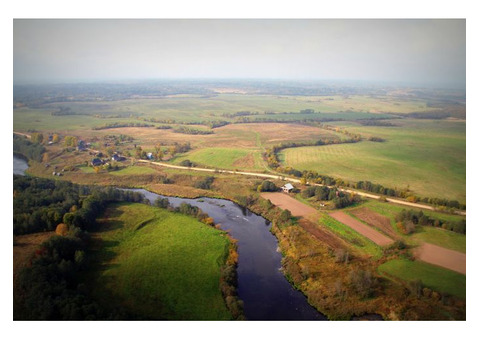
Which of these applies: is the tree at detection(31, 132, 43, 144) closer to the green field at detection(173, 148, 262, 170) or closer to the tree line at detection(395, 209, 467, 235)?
the green field at detection(173, 148, 262, 170)

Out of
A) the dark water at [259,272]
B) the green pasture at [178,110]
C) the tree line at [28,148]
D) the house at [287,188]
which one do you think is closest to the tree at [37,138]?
the tree line at [28,148]

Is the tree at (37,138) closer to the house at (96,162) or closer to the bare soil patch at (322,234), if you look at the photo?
the house at (96,162)

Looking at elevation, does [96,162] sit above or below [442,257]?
above

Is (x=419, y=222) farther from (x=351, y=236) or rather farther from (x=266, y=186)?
(x=266, y=186)

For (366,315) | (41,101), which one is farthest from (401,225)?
(41,101)

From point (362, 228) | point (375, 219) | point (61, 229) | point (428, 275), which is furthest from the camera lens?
point (375, 219)

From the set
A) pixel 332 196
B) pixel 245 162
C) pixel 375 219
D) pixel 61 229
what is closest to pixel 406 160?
pixel 332 196

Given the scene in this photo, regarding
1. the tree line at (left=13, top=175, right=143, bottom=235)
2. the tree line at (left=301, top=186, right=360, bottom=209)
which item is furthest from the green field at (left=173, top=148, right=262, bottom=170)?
the tree line at (left=13, top=175, right=143, bottom=235)
